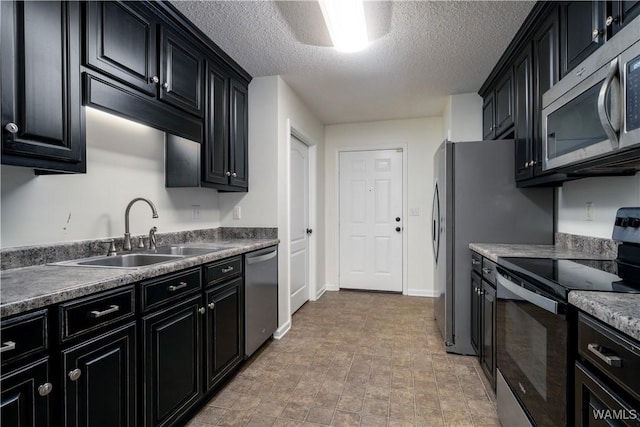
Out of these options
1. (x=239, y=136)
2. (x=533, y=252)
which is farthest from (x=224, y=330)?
(x=533, y=252)

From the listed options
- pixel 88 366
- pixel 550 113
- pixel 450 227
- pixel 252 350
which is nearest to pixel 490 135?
pixel 450 227

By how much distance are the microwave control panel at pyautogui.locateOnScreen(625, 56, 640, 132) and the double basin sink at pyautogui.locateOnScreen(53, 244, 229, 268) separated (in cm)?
212

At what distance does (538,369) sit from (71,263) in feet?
7.29

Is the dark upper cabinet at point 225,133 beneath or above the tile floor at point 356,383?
above

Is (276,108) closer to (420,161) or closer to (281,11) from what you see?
(281,11)

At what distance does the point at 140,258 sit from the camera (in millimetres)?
1985

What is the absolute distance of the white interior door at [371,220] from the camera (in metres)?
4.45

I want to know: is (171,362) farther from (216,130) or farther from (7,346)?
(216,130)

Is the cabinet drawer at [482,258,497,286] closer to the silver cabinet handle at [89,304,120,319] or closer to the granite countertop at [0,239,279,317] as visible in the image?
the granite countertop at [0,239,279,317]

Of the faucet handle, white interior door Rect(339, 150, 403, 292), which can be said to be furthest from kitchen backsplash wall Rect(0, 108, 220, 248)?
white interior door Rect(339, 150, 403, 292)

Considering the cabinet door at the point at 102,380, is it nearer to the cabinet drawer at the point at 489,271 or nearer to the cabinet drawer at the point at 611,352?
the cabinet drawer at the point at 611,352

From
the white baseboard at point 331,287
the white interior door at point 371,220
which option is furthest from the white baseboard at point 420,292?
the white baseboard at point 331,287

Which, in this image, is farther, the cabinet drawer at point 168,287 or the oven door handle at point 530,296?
the cabinet drawer at point 168,287

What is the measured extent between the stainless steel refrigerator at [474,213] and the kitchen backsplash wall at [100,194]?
2217 mm
